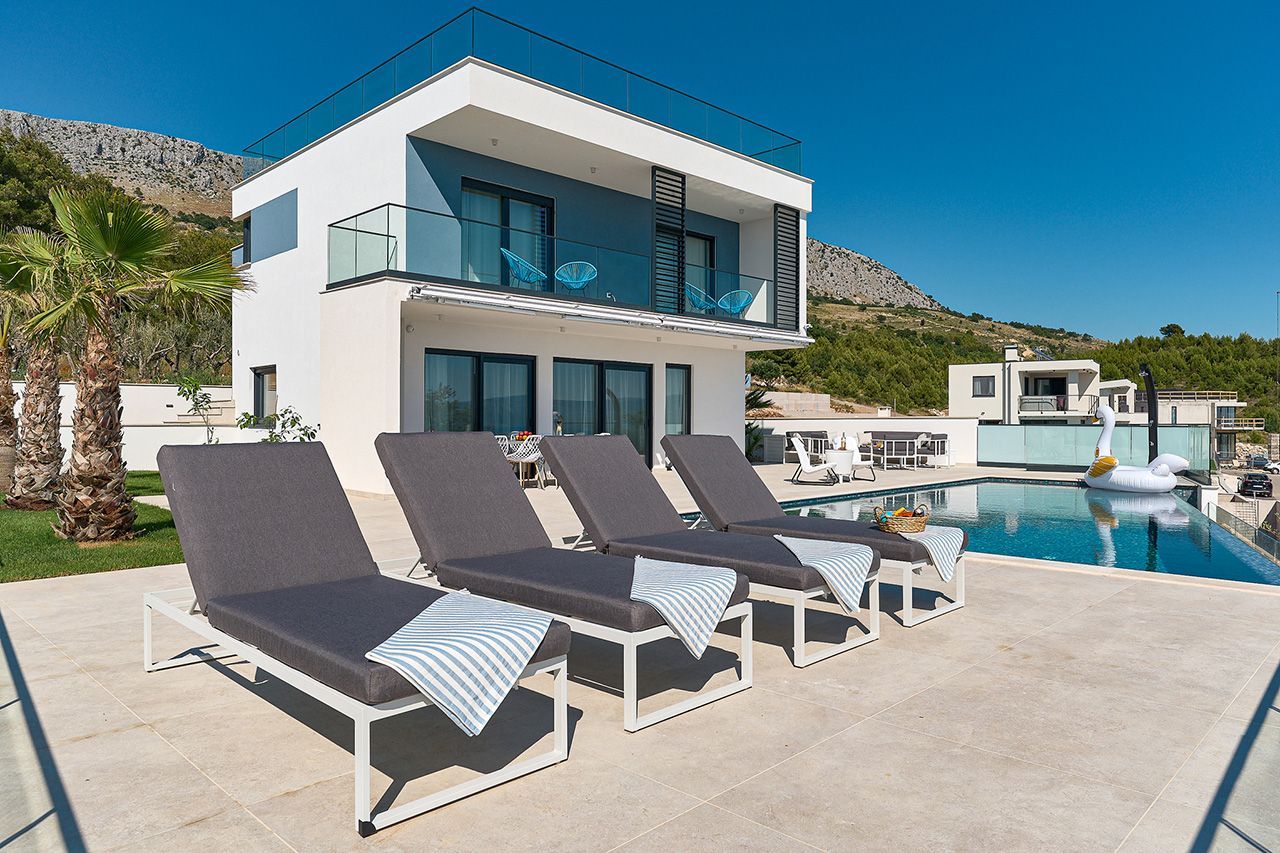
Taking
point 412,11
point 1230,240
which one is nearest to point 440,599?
point 412,11

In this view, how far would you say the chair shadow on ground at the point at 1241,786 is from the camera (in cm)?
247

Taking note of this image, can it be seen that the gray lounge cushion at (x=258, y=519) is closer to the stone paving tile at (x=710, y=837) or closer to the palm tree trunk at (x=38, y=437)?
the stone paving tile at (x=710, y=837)

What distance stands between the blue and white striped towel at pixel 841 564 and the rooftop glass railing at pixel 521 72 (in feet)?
36.5

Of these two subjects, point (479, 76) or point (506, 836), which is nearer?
point (506, 836)

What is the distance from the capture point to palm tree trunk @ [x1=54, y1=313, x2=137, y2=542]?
7.82m

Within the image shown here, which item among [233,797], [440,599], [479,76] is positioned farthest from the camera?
[479,76]

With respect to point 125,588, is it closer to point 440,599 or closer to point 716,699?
point 440,599

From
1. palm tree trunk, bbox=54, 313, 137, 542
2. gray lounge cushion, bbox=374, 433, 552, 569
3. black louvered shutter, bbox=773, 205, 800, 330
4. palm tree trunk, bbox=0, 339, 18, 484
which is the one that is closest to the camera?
gray lounge cushion, bbox=374, 433, 552, 569

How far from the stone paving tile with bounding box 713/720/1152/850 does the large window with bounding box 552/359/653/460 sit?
1281 centimetres

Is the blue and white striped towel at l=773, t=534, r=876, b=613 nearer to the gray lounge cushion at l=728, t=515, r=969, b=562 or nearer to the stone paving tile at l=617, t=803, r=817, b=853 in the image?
the gray lounge cushion at l=728, t=515, r=969, b=562

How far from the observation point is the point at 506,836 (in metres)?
2.50

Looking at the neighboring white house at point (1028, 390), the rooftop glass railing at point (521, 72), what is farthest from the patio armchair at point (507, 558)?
the neighboring white house at point (1028, 390)

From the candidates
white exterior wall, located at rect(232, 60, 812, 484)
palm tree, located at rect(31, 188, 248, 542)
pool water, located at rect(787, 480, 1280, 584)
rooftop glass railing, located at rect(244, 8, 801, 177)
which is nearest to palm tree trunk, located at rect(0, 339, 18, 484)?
white exterior wall, located at rect(232, 60, 812, 484)

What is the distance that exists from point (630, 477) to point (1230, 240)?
61.0 meters
